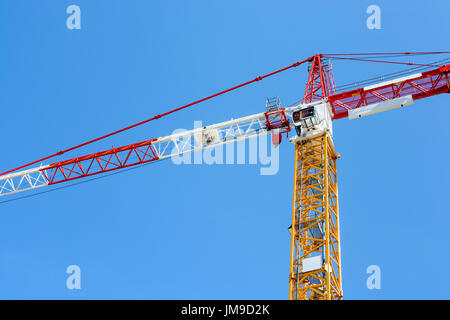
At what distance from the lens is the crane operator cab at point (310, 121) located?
129 ft

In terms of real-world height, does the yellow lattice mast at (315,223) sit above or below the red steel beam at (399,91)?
below

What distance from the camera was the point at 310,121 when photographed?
39.3 metres

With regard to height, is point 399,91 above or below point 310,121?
above

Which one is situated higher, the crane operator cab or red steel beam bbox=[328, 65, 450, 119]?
red steel beam bbox=[328, 65, 450, 119]

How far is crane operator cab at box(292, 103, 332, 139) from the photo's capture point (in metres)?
39.2

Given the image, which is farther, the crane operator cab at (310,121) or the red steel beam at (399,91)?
the red steel beam at (399,91)

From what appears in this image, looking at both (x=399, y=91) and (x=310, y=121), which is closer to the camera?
(x=310, y=121)

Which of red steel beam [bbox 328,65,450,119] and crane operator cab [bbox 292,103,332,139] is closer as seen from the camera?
crane operator cab [bbox 292,103,332,139]

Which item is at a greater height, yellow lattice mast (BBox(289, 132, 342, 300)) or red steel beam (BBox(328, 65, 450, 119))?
red steel beam (BBox(328, 65, 450, 119))
